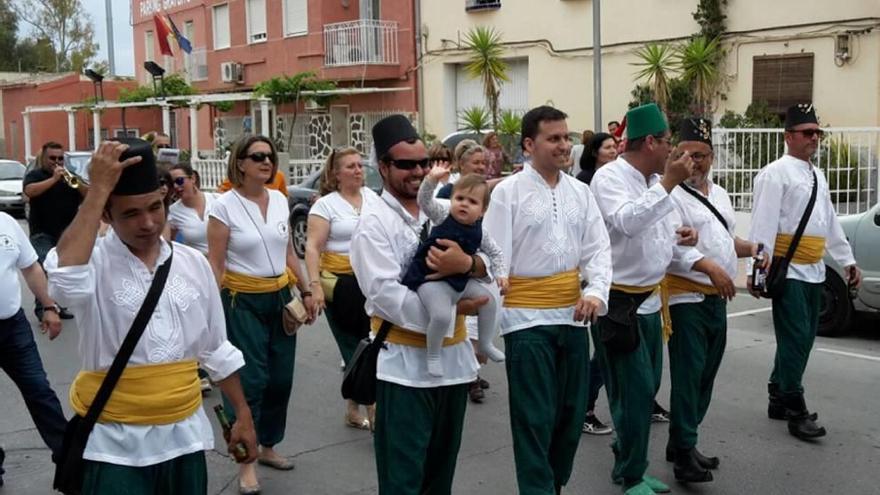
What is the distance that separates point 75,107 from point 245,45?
8.13m

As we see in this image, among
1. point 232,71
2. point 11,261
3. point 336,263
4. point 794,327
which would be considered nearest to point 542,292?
point 336,263

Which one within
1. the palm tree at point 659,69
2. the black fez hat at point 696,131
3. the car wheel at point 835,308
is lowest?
the car wheel at point 835,308

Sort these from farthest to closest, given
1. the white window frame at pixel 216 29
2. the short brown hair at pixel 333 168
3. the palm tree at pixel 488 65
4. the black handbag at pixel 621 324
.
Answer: the white window frame at pixel 216 29, the palm tree at pixel 488 65, the short brown hair at pixel 333 168, the black handbag at pixel 621 324

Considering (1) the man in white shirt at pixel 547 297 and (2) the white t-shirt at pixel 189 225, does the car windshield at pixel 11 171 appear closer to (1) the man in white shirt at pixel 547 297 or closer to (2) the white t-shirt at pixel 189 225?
(2) the white t-shirt at pixel 189 225

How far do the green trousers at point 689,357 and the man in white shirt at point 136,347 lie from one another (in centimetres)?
305

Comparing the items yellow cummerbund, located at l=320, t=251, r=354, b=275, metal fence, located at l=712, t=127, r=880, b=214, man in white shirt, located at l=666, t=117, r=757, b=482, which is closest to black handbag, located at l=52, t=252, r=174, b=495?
man in white shirt, located at l=666, t=117, r=757, b=482

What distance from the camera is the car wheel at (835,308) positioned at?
9.71 meters

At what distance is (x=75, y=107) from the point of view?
35.9m

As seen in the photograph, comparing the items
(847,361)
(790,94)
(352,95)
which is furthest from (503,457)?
(352,95)

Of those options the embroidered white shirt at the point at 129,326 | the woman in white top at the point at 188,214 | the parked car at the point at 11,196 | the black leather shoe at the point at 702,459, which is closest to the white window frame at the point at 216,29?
the parked car at the point at 11,196

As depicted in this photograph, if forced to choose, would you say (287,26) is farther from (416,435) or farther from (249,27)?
(416,435)

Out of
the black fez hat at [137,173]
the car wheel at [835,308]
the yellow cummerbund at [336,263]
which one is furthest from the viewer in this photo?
the car wheel at [835,308]

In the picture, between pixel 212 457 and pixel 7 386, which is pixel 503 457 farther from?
pixel 7 386

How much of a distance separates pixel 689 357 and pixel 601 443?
121cm
